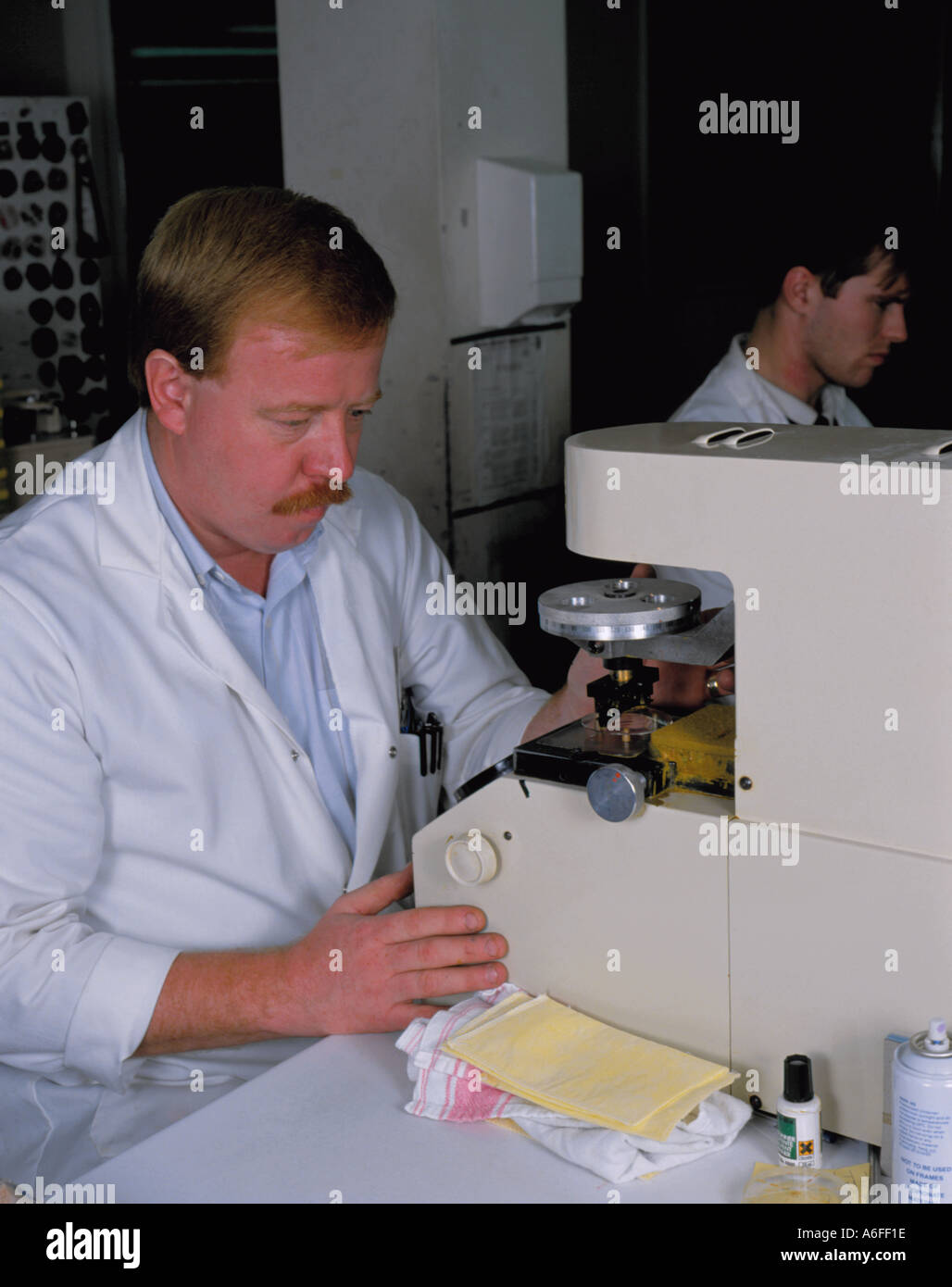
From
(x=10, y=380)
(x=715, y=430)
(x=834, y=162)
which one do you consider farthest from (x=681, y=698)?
(x=10, y=380)

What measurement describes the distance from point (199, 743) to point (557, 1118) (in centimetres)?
61

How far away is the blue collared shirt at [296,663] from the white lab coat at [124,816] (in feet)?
0.10

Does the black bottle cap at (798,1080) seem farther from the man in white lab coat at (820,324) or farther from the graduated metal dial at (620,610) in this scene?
the man in white lab coat at (820,324)

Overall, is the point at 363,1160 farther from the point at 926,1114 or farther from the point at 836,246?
the point at 836,246

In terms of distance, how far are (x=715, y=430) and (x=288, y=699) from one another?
28.5 inches

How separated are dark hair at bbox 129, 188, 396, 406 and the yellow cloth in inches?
29.2

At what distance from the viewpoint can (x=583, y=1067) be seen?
1239mm

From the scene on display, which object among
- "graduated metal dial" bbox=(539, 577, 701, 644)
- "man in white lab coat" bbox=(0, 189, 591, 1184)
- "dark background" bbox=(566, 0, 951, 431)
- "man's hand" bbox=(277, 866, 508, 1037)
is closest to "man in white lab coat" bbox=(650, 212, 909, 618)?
"dark background" bbox=(566, 0, 951, 431)

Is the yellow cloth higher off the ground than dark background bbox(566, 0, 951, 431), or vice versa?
dark background bbox(566, 0, 951, 431)

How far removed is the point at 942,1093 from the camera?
1037mm

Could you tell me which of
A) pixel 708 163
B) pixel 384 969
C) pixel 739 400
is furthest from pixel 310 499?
pixel 708 163

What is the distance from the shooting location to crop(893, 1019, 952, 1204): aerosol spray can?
104 centimetres

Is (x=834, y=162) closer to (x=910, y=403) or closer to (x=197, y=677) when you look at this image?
(x=910, y=403)

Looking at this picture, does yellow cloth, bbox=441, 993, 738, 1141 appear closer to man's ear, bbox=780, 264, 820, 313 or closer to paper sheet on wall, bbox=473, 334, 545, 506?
paper sheet on wall, bbox=473, 334, 545, 506
